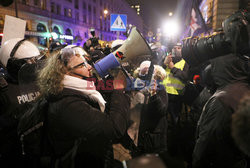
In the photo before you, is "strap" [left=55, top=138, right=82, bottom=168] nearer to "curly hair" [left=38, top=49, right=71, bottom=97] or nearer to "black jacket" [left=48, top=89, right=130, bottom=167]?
"black jacket" [left=48, top=89, right=130, bottom=167]

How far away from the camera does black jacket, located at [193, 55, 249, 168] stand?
1646 mm

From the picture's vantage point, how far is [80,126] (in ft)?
4.42

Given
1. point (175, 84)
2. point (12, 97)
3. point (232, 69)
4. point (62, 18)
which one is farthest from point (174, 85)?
point (62, 18)

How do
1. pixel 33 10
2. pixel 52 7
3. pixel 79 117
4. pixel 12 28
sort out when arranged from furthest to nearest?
pixel 52 7, pixel 33 10, pixel 12 28, pixel 79 117

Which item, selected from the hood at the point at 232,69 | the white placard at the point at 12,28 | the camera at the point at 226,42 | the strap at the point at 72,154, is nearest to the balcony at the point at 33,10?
the white placard at the point at 12,28

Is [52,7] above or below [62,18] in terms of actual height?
above

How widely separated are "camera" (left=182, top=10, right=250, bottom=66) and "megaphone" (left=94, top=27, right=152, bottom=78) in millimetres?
645

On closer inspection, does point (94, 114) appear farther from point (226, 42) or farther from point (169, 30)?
point (169, 30)

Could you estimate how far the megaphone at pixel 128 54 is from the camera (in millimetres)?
1771

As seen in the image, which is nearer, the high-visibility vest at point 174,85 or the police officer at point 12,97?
the police officer at point 12,97

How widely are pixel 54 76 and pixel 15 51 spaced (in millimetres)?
1263

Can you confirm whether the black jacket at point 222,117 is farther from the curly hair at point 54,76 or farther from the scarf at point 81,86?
the curly hair at point 54,76

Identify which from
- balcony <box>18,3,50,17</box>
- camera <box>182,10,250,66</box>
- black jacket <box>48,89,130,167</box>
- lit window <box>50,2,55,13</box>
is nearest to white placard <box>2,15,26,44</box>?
black jacket <box>48,89,130,167</box>

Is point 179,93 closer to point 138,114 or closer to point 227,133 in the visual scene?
point 138,114
